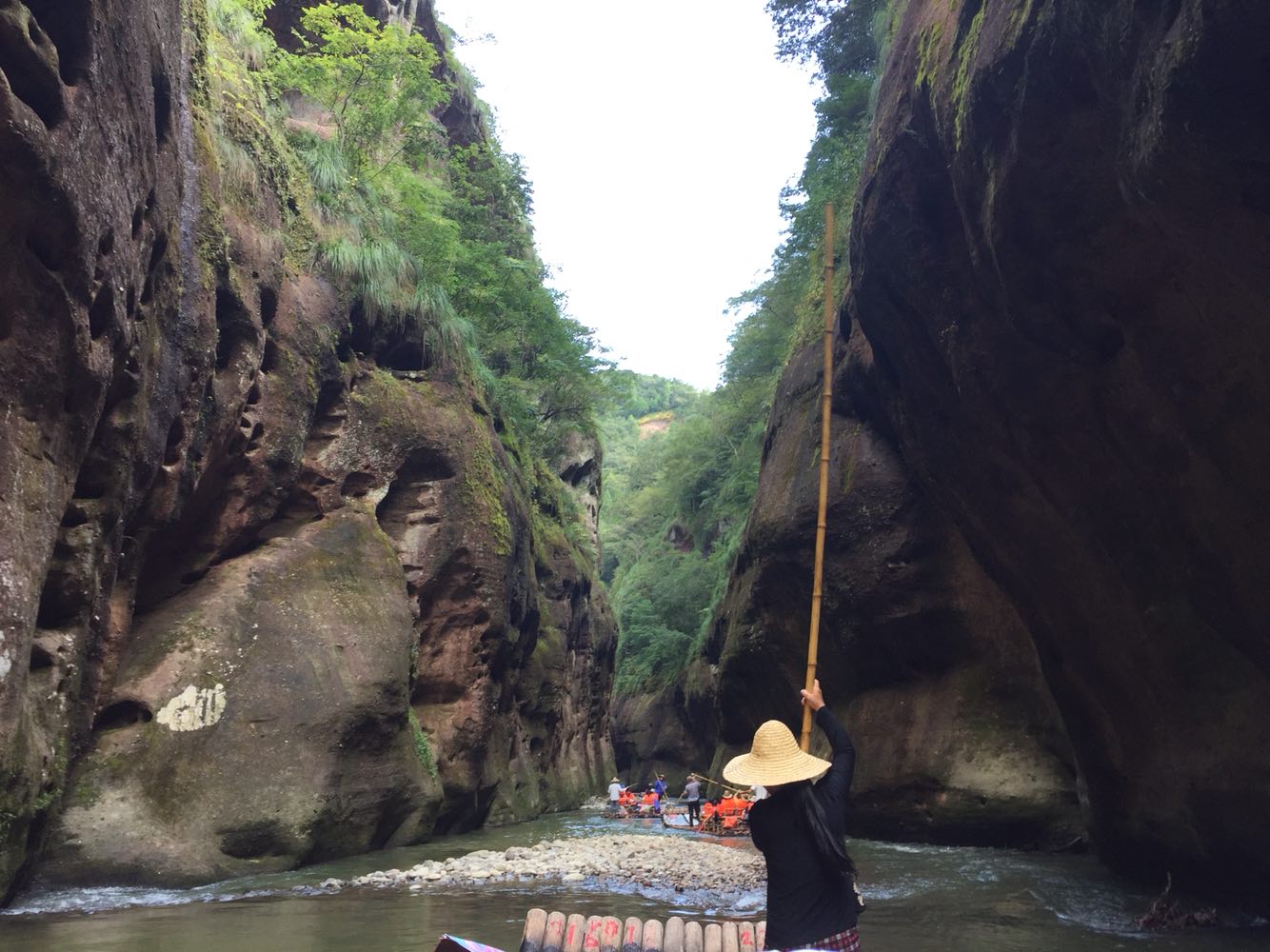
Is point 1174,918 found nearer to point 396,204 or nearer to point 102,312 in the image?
point 102,312

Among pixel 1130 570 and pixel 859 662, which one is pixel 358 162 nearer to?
pixel 859 662

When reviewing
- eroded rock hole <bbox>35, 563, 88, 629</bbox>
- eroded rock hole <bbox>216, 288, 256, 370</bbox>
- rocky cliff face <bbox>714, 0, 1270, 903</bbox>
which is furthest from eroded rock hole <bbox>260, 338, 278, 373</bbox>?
rocky cliff face <bbox>714, 0, 1270, 903</bbox>

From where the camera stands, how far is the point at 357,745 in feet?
38.7

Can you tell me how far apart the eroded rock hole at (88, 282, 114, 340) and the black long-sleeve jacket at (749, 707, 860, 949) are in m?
6.93

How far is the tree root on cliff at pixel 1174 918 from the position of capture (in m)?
7.62

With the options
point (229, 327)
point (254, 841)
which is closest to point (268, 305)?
point (229, 327)

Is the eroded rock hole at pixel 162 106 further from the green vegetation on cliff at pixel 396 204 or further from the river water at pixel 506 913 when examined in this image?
the river water at pixel 506 913

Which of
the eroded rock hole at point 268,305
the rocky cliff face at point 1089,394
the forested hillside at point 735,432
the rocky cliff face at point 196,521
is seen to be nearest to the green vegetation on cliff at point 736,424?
the forested hillside at point 735,432

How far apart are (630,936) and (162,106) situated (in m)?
8.98

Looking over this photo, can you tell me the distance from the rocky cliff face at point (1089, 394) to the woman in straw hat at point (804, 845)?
14.3 feet

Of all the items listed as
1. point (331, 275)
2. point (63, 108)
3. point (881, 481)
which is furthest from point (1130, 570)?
point (331, 275)

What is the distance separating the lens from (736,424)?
3647 centimetres

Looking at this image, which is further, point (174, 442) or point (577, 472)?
point (577, 472)

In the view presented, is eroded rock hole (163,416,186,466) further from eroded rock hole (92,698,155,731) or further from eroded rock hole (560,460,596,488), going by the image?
eroded rock hole (560,460,596,488)
